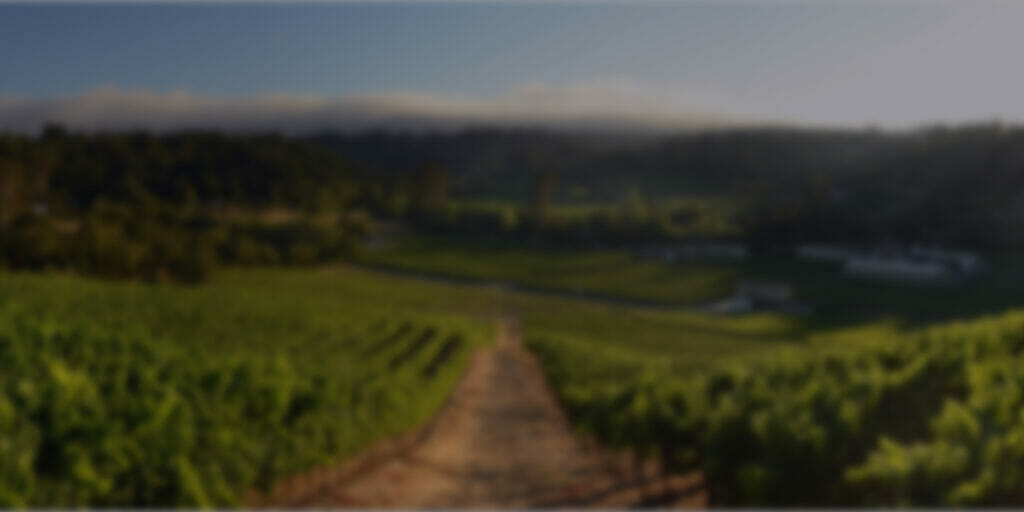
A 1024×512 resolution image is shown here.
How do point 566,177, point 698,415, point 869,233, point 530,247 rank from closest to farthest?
point 698,415, point 869,233, point 530,247, point 566,177

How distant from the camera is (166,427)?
16.6ft

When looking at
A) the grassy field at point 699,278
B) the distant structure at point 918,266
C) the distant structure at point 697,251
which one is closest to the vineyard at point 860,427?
the grassy field at point 699,278

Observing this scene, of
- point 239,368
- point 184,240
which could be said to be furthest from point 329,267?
point 239,368

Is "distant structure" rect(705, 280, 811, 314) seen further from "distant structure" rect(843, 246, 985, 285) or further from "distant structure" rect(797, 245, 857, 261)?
"distant structure" rect(797, 245, 857, 261)

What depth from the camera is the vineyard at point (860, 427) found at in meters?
2.84

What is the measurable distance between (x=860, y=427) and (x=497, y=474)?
5228mm

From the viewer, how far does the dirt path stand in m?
6.86

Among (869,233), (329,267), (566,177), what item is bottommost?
(329,267)

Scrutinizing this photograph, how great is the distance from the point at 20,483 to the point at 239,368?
196 inches

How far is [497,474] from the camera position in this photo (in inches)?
339

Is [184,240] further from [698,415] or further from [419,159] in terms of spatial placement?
[698,415]

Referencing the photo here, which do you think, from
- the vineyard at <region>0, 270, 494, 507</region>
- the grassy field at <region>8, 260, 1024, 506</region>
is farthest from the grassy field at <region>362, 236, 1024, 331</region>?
the vineyard at <region>0, 270, 494, 507</region>

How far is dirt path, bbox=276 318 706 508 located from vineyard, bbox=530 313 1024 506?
0.53 meters

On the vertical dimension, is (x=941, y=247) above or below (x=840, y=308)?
above
